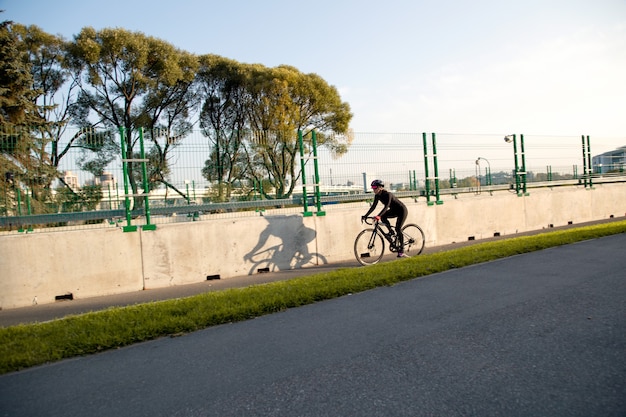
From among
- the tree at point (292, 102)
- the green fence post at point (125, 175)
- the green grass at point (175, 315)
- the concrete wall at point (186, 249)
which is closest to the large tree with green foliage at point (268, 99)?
the tree at point (292, 102)

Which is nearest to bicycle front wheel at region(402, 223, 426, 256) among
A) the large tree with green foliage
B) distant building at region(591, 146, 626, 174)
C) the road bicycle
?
the road bicycle

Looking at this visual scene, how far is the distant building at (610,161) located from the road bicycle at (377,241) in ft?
41.4

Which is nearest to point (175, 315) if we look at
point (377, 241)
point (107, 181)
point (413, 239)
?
point (107, 181)

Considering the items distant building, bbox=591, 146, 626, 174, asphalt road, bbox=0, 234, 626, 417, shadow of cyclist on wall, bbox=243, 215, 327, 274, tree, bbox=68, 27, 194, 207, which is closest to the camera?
asphalt road, bbox=0, 234, 626, 417

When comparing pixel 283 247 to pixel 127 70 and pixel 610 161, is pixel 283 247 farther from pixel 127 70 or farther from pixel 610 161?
pixel 127 70

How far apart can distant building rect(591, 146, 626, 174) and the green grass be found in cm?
1385

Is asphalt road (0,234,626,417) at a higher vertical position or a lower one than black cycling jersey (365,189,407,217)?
lower

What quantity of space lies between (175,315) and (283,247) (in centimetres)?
441

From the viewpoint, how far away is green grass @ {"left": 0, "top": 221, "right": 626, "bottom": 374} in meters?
4.53

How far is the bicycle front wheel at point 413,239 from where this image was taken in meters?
10.5

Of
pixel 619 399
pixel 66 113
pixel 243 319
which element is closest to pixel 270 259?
pixel 243 319

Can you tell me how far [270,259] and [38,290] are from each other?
440 centimetres

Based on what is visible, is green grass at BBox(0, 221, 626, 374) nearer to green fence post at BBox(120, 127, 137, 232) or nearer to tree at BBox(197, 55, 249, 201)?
green fence post at BBox(120, 127, 137, 232)

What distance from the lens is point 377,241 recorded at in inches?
395
